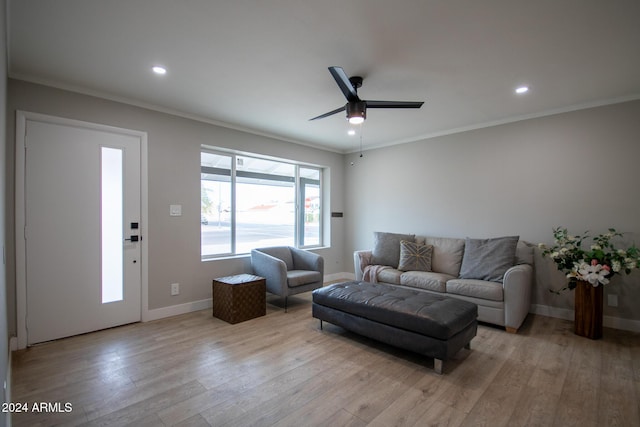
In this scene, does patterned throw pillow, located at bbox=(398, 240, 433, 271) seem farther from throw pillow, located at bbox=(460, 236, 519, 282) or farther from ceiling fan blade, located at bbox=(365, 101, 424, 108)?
ceiling fan blade, located at bbox=(365, 101, 424, 108)

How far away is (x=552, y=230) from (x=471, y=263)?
108 centimetres

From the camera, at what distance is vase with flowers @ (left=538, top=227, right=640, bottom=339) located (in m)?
3.14

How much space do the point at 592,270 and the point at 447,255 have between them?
5.18ft

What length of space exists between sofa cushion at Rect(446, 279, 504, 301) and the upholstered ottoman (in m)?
0.70

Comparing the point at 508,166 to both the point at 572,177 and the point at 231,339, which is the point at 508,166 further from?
the point at 231,339

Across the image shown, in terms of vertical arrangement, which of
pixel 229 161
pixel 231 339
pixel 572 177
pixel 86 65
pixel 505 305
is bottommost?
pixel 231 339

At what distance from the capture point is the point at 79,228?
3.23 m

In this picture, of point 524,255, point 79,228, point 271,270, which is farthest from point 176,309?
point 524,255

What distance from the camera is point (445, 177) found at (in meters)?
4.85

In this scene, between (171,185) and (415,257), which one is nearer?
(171,185)

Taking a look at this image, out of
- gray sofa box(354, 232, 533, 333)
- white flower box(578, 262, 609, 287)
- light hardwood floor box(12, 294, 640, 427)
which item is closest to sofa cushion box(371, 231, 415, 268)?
gray sofa box(354, 232, 533, 333)

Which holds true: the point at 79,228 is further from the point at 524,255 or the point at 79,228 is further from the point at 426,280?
the point at 524,255

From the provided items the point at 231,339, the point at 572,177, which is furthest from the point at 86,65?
the point at 572,177

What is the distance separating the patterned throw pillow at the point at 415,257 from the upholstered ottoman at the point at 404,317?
3.88 ft
